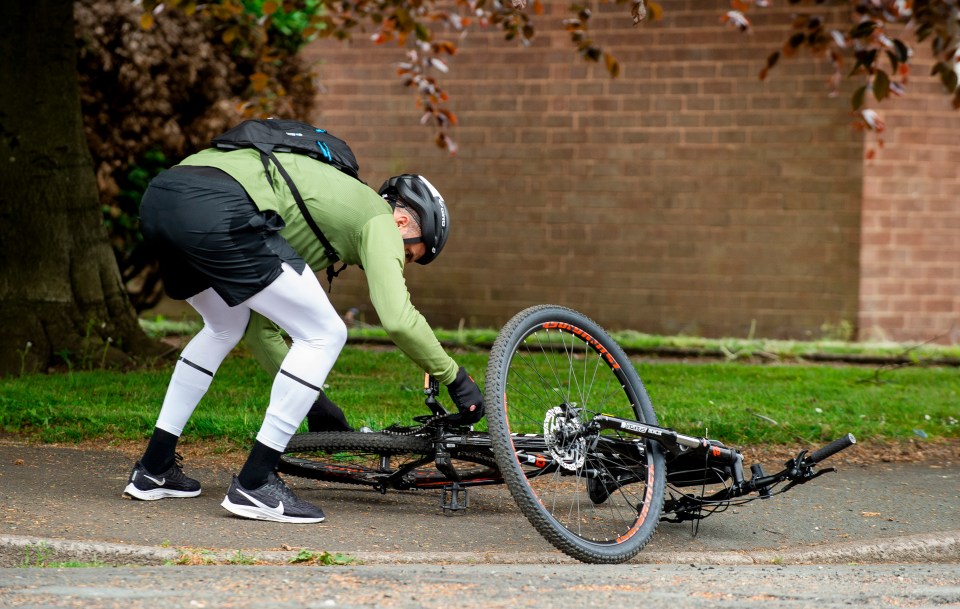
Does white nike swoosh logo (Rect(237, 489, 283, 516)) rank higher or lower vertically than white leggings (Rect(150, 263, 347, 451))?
lower

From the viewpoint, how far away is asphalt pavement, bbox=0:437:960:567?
4316 mm

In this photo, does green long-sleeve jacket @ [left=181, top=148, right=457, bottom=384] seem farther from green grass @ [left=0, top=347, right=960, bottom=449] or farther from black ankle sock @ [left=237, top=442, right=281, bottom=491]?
green grass @ [left=0, top=347, right=960, bottom=449]

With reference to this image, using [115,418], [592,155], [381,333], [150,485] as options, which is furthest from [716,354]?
[150,485]

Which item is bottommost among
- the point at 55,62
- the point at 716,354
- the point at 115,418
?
the point at 716,354

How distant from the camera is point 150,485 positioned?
5000 millimetres

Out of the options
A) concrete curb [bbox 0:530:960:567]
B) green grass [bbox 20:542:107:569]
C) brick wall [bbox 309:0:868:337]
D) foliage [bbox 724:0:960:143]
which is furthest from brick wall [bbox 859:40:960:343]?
green grass [bbox 20:542:107:569]

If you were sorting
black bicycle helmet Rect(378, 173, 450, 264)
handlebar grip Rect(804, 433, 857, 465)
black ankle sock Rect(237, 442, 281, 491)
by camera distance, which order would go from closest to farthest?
1. handlebar grip Rect(804, 433, 857, 465)
2. black ankle sock Rect(237, 442, 281, 491)
3. black bicycle helmet Rect(378, 173, 450, 264)

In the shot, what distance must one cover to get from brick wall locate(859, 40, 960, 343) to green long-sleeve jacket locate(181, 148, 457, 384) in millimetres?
7052

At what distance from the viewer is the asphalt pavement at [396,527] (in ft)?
14.2

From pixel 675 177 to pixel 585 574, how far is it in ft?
24.3

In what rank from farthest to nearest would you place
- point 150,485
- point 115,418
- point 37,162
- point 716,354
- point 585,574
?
point 716,354 → point 37,162 → point 115,418 → point 150,485 → point 585,574

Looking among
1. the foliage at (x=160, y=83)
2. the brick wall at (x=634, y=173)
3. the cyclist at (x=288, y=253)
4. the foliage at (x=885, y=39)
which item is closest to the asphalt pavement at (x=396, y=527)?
the cyclist at (x=288, y=253)

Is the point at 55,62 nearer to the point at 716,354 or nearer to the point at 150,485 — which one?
the point at 150,485

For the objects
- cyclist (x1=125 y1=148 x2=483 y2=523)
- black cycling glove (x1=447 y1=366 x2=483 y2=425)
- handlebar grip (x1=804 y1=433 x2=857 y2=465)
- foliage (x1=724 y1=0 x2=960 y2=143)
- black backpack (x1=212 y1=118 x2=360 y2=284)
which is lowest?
handlebar grip (x1=804 y1=433 x2=857 y2=465)
